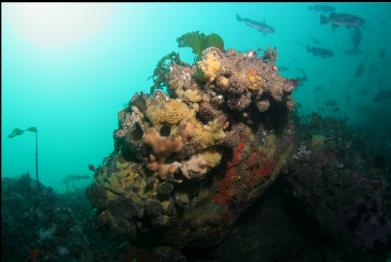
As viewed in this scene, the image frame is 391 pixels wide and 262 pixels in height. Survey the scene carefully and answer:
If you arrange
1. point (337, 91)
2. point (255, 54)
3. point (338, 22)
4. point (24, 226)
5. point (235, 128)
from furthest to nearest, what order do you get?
1. point (337, 91)
2. point (338, 22)
3. point (24, 226)
4. point (255, 54)
5. point (235, 128)

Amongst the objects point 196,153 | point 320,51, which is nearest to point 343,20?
point 320,51

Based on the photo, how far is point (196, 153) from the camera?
4.83m

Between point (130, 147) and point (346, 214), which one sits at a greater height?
point (130, 147)

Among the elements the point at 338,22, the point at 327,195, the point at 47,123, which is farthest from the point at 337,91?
the point at 47,123

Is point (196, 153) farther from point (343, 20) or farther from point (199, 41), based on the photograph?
point (343, 20)

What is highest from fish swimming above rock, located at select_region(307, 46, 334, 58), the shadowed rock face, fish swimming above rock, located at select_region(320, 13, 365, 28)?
fish swimming above rock, located at select_region(320, 13, 365, 28)

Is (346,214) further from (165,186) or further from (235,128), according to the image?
(165,186)

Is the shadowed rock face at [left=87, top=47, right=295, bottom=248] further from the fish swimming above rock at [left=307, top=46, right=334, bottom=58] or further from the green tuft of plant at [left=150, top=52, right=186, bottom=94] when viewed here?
the fish swimming above rock at [left=307, top=46, right=334, bottom=58]

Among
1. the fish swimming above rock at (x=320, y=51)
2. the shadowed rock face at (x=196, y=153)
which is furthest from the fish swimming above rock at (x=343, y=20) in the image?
the shadowed rock face at (x=196, y=153)

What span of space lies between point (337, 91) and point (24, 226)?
45630 millimetres

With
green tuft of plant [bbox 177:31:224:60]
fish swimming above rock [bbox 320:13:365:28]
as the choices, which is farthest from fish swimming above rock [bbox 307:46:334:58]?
green tuft of plant [bbox 177:31:224:60]

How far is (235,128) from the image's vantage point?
5.48 meters

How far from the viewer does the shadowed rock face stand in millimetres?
4758

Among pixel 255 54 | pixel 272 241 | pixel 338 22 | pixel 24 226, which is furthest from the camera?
pixel 338 22
